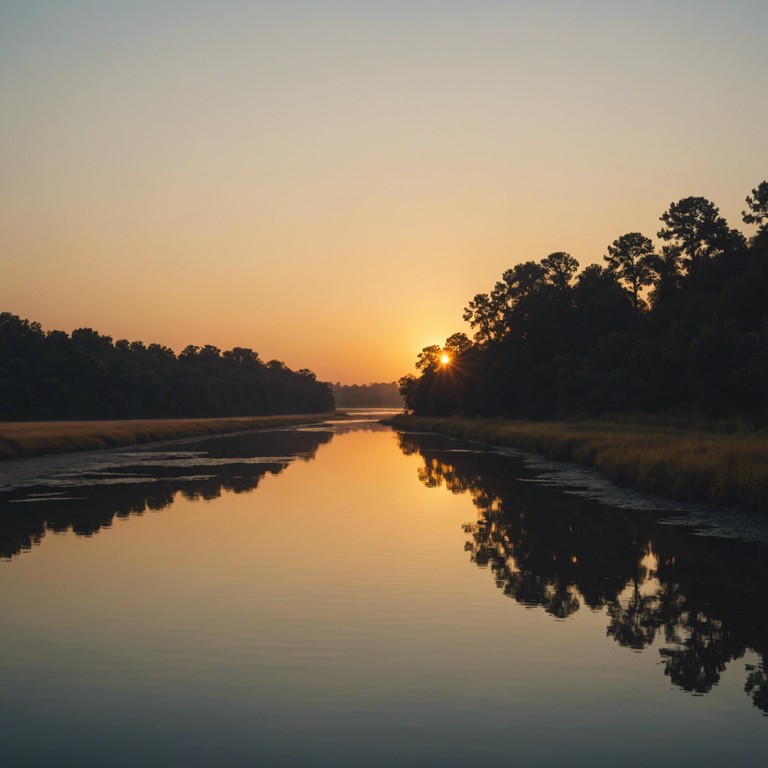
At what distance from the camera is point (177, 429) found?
314ft

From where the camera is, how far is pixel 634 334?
312 ft

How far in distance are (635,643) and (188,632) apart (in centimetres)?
721

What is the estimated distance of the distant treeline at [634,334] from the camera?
62969 mm

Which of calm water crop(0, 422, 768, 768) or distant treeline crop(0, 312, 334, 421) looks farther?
distant treeline crop(0, 312, 334, 421)

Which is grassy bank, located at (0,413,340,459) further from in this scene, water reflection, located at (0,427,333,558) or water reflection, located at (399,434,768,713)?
water reflection, located at (399,434,768,713)

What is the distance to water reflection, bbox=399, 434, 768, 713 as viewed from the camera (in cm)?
1299

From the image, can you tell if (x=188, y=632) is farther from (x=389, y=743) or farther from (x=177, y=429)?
(x=177, y=429)

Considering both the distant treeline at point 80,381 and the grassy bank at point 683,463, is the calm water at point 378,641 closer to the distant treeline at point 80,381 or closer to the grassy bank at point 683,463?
the grassy bank at point 683,463

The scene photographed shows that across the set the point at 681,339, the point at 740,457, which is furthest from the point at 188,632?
the point at 681,339

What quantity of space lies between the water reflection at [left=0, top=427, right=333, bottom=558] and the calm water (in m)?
0.47

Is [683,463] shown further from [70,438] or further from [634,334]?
[634,334]

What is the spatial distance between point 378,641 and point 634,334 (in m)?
87.3

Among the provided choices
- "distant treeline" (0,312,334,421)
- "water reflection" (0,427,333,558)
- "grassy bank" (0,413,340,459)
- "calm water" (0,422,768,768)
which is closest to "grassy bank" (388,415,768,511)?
"calm water" (0,422,768,768)

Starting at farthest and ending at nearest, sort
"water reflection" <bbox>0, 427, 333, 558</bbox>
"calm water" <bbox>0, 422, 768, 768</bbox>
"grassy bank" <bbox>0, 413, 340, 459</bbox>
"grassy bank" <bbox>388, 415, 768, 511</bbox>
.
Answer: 1. "grassy bank" <bbox>0, 413, 340, 459</bbox>
2. "water reflection" <bbox>0, 427, 333, 558</bbox>
3. "grassy bank" <bbox>388, 415, 768, 511</bbox>
4. "calm water" <bbox>0, 422, 768, 768</bbox>
